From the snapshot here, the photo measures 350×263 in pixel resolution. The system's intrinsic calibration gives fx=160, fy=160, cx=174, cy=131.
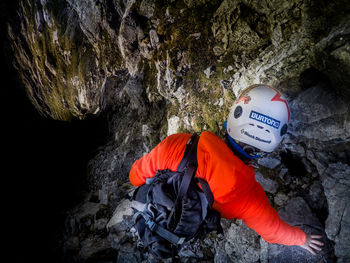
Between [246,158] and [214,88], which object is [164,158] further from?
[214,88]

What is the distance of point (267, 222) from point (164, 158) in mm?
1438

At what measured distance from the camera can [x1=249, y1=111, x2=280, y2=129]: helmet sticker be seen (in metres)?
1.93

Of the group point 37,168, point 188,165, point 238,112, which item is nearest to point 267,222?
point 188,165

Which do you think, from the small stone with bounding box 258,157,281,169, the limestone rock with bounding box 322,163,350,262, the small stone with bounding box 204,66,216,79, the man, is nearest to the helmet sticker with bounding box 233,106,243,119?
the man

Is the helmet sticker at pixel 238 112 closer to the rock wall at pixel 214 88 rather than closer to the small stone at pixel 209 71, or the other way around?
the rock wall at pixel 214 88

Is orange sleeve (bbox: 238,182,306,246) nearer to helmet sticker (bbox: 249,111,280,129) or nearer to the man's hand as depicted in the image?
the man's hand

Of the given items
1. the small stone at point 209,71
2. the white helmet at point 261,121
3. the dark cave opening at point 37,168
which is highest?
the small stone at point 209,71

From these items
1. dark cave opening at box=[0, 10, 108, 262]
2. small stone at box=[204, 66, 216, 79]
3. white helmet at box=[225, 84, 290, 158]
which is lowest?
dark cave opening at box=[0, 10, 108, 262]

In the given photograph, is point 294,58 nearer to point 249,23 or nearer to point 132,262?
point 249,23

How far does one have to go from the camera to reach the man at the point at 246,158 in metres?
1.65

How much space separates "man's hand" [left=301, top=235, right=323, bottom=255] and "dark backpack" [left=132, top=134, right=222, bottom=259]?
115 cm

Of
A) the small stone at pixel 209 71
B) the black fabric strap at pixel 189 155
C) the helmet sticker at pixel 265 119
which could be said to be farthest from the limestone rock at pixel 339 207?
the small stone at pixel 209 71

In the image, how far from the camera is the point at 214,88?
3357 mm

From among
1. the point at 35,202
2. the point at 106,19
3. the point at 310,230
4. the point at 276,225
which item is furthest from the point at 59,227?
the point at 106,19
